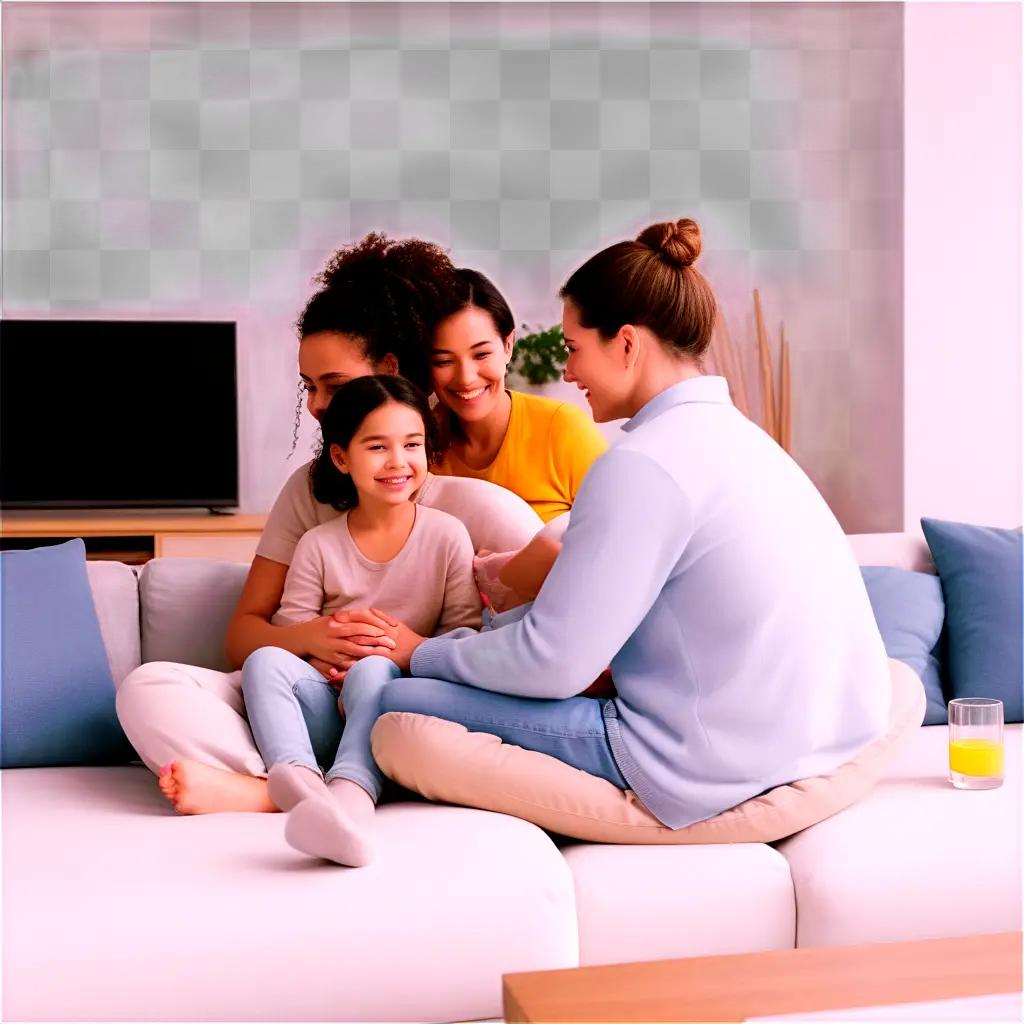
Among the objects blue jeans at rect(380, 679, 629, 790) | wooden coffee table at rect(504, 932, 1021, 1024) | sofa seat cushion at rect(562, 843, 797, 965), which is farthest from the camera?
blue jeans at rect(380, 679, 629, 790)

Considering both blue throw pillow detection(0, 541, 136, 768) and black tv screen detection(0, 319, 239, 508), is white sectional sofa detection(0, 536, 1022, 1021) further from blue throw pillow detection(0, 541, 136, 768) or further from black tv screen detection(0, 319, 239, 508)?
black tv screen detection(0, 319, 239, 508)

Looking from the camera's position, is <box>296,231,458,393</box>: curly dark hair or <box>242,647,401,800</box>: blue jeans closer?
<box>242,647,401,800</box>: blue jeans

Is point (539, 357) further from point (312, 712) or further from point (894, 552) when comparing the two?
point (312, 712)

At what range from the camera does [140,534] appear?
489cm

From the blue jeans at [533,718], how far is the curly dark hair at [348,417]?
1.82 ft

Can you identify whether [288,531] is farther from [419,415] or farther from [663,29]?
[663,29]

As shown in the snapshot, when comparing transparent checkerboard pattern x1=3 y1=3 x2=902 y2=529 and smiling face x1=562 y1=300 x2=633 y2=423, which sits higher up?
transparent checkerboard pattern x1=3 y1=3 x2=902 y2=529

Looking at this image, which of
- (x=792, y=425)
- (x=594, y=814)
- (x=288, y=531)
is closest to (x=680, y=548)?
(x=594, y=814)

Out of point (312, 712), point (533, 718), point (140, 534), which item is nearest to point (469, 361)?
point (312, 712)

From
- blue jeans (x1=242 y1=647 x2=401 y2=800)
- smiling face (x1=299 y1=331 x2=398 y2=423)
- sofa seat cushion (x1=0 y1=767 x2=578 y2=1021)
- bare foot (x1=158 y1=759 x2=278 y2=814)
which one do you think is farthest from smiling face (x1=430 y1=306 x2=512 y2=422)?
sofa seat cushion (x1=0 y1=767 x2=578 y2=1021)

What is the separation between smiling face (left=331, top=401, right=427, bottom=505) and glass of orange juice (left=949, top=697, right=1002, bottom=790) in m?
0.94

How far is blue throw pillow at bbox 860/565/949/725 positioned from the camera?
2451 millimetres

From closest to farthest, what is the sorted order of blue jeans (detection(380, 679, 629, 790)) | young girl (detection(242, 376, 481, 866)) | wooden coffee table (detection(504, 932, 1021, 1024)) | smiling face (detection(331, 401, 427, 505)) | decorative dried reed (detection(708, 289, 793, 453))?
wooden coffee table (detection(504, 932, 1021, 1024)) → blue jeans (detection(380, 679, 629, 790)) → young girl (detection(242, 376, 481, 866)) → smiling face (detection(331, 401, 427, 505)) → decorative dried reed (detection(708, 289, 793, 453))

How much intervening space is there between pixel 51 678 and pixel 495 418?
967 mm
